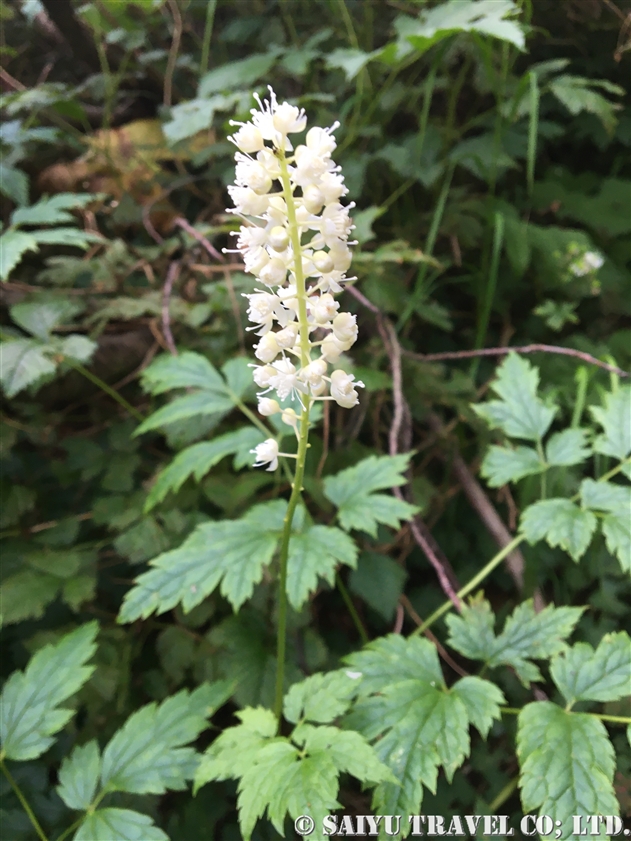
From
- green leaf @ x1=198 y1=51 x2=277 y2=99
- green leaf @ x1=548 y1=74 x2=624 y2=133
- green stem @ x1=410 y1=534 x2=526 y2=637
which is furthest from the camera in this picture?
green leaf @ x1=198 y1=51 x2=277 y2=99

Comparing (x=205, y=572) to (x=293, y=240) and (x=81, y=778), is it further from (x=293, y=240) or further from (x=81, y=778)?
(x=293, y=240)

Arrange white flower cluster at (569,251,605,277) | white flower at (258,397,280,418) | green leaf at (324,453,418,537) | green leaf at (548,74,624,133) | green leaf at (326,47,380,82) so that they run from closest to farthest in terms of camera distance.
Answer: white flower at (258,397,280,418) → green leaf at (324,453,418,537) → green leaf at (326,47,380,82) → green leaf at (548,74,624,133) → white flower cluster at (569,251,605,277)

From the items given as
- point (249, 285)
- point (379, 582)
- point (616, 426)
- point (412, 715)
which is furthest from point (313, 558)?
point (249, 285)

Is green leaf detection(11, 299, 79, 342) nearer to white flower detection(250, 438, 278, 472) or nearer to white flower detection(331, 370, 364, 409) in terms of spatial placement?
white flower detection(250, 438, 278, 472)

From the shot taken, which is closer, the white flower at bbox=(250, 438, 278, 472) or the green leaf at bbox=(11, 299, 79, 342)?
the white flower at bbox=(250, 438, 278, 472)

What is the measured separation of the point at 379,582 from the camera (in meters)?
1.71

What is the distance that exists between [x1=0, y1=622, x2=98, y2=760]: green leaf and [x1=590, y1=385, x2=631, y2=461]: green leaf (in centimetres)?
155

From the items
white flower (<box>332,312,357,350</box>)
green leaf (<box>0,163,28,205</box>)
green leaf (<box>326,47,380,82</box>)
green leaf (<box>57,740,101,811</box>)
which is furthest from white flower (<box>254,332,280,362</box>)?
green leaf (<box>0,163,28,205</box>)

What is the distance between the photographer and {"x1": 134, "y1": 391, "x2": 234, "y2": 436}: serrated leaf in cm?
161

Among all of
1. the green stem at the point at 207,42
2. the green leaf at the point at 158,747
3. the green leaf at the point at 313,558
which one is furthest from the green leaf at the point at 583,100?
the green leaf at the point at 158,747

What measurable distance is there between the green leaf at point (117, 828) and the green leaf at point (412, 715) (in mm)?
507

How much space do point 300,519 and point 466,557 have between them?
96 cm

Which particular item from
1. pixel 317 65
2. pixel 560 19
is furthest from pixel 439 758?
pixel 560 19

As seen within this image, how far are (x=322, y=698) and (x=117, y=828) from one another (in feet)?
1.78
